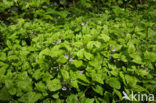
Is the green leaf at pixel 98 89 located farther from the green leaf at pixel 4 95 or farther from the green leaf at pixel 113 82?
the green leaf at pixel 4 95

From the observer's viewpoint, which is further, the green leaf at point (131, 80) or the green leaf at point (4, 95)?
the green leaf at point (131, 80)

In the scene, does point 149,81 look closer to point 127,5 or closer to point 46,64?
point 46,64

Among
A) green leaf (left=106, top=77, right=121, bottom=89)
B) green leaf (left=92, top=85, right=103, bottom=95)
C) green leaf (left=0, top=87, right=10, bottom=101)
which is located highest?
green leaf (left=0, top=87, right=10, bottom=101)

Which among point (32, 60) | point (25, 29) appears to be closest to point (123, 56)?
point (32, 60)

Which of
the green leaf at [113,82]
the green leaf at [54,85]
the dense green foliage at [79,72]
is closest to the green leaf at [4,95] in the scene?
the dense green foliage at [79,72]

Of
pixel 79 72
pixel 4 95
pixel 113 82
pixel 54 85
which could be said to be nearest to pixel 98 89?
pixel 113 82

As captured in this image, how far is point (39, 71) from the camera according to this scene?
1723 mm

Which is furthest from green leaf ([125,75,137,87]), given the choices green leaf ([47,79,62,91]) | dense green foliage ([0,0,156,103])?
green leaf ([47,79,62,91])

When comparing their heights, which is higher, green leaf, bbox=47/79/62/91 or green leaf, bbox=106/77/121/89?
green leaf, bbox=47/79/62/91

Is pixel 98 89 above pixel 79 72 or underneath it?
underneath

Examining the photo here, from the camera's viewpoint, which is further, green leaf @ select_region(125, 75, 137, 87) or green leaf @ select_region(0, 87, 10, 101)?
green leaf @ select_region(125, 75, 137, 87)

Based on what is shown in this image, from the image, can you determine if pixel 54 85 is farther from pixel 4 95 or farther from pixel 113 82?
pixel 113 82

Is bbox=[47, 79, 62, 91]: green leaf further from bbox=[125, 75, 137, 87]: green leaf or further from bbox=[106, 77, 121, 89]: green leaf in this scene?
bbox=[125, 75, 137, 87]: green leaf

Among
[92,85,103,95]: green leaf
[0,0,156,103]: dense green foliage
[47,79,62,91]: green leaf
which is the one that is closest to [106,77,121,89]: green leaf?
[0,0,156,103]: dense green foliage
